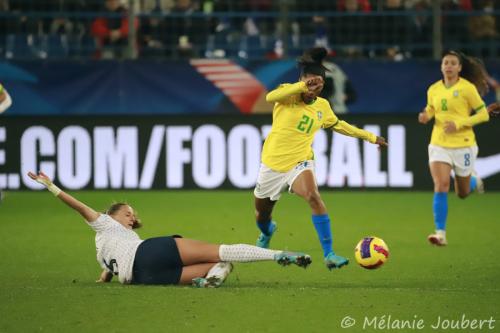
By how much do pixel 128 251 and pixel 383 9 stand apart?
1091 centimetres

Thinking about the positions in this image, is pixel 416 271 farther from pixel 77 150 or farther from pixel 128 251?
pixel 77 150

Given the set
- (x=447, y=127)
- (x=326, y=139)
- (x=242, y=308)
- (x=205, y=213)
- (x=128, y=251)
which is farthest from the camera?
(x=326, y=139)

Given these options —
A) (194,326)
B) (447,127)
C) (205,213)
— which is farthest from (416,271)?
(205,213)

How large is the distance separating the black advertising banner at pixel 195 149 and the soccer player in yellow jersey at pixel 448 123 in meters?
5.56

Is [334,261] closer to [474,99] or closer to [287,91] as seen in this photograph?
[287,91]

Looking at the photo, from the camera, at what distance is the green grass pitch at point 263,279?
27.1 ft

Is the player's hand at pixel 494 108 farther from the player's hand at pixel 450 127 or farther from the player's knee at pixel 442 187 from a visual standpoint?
the player's knee at pixel 442 187

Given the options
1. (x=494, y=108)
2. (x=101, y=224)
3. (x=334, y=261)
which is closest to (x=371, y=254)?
(x=334, y=261)

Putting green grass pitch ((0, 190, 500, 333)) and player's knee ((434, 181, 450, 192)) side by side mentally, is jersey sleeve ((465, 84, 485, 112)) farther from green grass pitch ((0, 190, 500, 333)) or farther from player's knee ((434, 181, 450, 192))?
green grass pitch ((0, 190, 500, 333))

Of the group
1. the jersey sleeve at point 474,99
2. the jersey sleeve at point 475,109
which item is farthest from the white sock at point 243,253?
the jersey sleeve at point 474,99

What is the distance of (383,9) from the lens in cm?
1922

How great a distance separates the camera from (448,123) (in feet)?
42.4

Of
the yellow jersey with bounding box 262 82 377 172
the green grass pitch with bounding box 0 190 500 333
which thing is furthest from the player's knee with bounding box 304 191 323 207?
the green grass pitch with bounding box 0 190 500 333

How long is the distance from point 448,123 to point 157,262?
482cm
